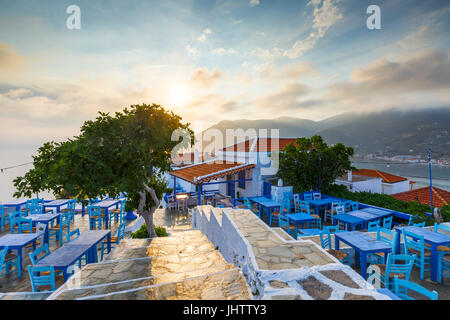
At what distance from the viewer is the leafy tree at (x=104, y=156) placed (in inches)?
183

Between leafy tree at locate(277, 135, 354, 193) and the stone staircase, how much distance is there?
26.1 ft

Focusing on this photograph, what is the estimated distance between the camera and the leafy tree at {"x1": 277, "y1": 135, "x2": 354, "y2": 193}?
12.6m

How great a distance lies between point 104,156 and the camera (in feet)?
16.0

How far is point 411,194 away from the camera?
15398 mm

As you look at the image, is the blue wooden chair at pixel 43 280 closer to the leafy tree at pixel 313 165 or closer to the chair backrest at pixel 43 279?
the chair backrest at pixel 43 279

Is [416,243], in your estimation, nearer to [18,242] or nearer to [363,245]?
[363,245]

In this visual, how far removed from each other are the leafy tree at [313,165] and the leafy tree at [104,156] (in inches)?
351

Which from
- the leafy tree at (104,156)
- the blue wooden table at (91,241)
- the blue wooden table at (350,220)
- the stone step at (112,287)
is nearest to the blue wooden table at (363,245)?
the blue wooden table at (350,220)

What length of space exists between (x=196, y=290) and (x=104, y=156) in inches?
144

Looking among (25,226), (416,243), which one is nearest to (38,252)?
(25,226)

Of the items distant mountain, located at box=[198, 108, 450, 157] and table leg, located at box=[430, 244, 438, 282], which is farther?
distant mountain, located at box=[198, 108, 450, 157]

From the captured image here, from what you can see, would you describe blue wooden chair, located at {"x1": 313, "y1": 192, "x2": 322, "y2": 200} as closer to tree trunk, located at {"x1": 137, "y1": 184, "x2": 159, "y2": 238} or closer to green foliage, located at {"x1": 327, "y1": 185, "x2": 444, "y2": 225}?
green foliage, located at {"x1": 327, "y1": 185, "x2": 444, "y2": 225}

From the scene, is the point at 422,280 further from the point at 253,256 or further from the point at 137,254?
the point at 137,254

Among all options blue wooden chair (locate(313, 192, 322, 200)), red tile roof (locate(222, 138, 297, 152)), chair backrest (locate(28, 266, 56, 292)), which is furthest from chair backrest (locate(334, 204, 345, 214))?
chair backrest (locate(28, 266, 56, 292))
